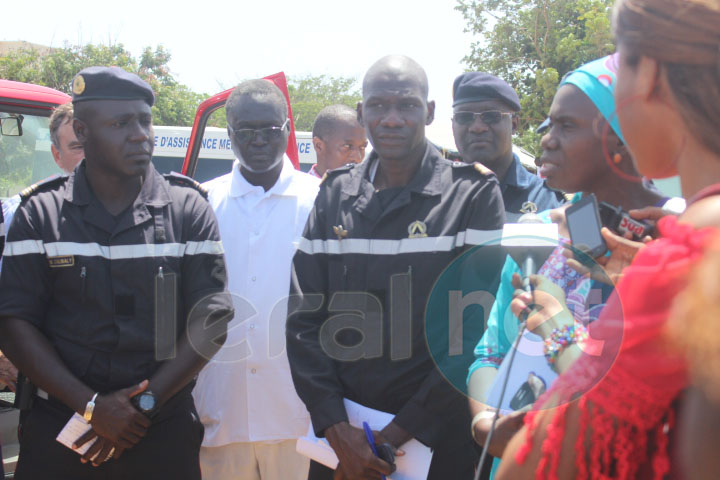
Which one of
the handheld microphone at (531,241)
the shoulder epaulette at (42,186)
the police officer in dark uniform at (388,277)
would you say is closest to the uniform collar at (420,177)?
the police officer in dark uniform at (388,277)

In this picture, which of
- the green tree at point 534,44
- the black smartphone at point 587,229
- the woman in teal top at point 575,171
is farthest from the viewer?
the green tree at point 534,44

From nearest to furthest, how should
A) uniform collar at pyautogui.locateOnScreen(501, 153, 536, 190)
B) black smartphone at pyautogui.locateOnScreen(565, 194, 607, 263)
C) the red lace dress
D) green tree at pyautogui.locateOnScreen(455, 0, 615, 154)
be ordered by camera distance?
1. the red lace dress
2. black smartphone at pyautogui.locateOnScreen(565, 194, 607, 263)
3. uniform collar at pyautogui.locateOnScreen(501, 153, 536, 190)
4. green tree at pyautogui.locateOnScreen(455, 0, 615, 154)

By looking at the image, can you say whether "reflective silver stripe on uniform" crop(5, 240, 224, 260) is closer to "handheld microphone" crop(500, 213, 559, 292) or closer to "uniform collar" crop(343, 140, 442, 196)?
"uniform collar" crop(343, 140, 442, 196)

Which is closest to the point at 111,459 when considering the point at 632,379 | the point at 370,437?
the point at 370,437

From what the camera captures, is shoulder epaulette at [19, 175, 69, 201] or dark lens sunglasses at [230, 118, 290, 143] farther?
dark lens sunglasses at [230, 118, 290, 143]

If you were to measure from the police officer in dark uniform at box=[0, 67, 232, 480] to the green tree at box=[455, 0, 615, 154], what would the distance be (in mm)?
9609

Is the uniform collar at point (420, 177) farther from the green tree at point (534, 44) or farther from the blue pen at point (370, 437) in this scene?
the green tree at point (534, 44)

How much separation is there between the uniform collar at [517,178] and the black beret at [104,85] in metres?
1.86

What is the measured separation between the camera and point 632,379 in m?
1.13

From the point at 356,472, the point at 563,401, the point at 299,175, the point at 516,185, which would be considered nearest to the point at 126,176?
the point at 299,175

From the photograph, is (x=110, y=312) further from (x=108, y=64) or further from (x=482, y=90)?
(x=108, y=64)

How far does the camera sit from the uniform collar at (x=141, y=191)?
9.43 ft

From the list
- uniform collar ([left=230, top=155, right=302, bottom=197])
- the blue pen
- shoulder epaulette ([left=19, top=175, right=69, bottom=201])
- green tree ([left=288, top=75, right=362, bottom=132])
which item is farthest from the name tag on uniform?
green tree ([left=288, top=75, right=362, bottom=132])

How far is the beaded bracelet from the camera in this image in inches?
58.4
